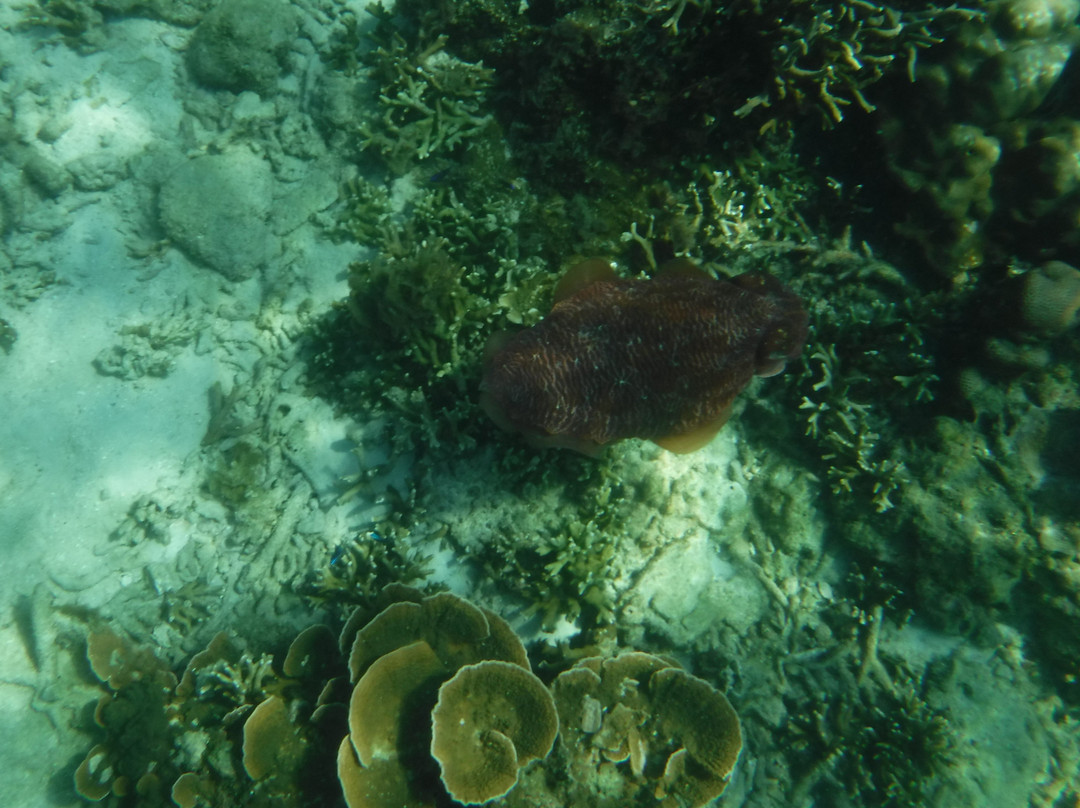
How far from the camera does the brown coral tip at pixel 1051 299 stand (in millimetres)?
4273

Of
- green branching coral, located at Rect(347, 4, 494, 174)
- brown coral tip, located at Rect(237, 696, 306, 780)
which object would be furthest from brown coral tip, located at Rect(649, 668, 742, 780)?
green branching coral, located at Rect(347, 4, 494, 174)

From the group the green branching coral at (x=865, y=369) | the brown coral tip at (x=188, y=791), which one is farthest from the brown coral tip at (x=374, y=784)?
the green branching coral at (x=865, y=369)

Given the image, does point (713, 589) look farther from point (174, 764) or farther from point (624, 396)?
point (174, 764)

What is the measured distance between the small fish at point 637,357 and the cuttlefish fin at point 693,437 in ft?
0.27

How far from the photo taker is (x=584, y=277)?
3994 mm

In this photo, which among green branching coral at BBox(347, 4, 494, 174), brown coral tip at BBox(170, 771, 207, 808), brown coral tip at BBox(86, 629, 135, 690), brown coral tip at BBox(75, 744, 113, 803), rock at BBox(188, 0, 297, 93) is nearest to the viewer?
brown coral tip at BBox(170, 771, 207, 808)

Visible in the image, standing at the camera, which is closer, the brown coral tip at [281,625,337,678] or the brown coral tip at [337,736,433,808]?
the brown coral tip at [337,736,433,808]

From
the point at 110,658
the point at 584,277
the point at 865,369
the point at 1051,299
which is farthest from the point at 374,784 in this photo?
the point at 1051,299

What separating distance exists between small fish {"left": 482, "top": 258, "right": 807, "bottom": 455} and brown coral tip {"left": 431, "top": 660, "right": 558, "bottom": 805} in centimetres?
198

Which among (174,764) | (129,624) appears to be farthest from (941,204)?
(129,624)

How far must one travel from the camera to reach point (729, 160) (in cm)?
523

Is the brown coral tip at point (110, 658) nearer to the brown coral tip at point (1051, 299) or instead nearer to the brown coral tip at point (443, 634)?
the brown coral tip at point (443, 634)

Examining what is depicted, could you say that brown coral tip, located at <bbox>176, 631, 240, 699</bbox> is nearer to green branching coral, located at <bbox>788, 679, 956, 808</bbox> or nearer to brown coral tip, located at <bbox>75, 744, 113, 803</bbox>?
brown coral tip, located at <bbox>75, 744, 113, 803</bbox>

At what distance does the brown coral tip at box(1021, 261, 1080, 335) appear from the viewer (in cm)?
427
